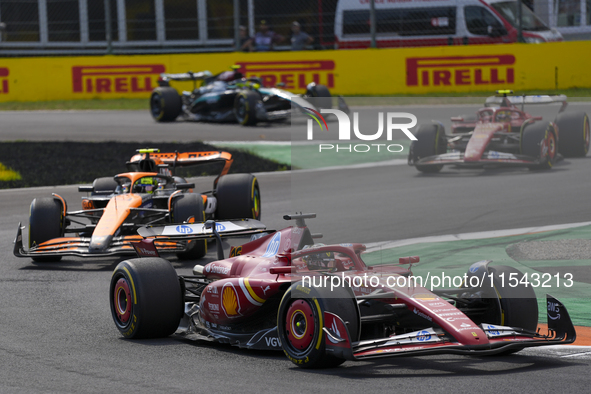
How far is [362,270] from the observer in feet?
19.2

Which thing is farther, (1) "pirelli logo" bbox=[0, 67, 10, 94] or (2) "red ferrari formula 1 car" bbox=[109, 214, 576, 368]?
(1) "pirelli logo" bbox=[0, 67, 10, 94]

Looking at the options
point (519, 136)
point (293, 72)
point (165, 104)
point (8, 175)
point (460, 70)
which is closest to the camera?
point (519, 136)

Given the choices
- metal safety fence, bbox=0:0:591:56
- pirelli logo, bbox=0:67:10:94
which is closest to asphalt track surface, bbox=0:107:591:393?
metal safety fence, bbox=0:0:591:56

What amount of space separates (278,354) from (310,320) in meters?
0.76

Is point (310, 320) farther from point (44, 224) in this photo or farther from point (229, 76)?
point (229, 76)

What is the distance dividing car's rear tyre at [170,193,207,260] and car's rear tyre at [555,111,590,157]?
5.74 m

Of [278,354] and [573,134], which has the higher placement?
[573,134]

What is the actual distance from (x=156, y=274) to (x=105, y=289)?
2.24 metres

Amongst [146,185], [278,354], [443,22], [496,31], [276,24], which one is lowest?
[278,354]

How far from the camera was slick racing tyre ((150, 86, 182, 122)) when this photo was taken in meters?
21.5

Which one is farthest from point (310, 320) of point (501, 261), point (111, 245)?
point (111, 245)

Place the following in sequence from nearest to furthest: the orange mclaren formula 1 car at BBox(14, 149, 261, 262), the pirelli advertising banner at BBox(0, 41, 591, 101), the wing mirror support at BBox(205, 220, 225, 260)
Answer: the wing mirror support at BBox(205, 220, 225, 260) → the orange mclaren formula 1 car at BBox(14, 149, 261, 262) → the pirelli advertising banner at BBox(0, 41, 591, 101)

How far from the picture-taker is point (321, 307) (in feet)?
17.1

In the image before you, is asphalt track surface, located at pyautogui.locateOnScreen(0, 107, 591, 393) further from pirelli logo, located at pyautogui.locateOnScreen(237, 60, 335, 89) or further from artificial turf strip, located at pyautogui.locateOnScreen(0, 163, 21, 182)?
pirelli logo, located at pyautogui.locateOnScreen(237, 60, 335, 89)
